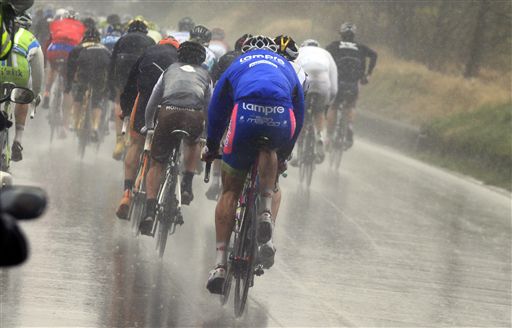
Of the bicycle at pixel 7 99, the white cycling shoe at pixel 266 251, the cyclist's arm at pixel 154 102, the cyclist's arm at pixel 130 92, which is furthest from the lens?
the cyclist's arm at pixel 130 92

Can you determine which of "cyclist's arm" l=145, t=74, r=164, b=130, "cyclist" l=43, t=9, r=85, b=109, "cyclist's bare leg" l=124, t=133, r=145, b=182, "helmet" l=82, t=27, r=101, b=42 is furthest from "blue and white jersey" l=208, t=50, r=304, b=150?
"cyclist" l=43, t=9, r=85, b=109

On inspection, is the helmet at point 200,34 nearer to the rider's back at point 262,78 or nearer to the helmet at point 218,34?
the rider's back at point 262,78

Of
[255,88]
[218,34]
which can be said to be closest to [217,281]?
[255,88]

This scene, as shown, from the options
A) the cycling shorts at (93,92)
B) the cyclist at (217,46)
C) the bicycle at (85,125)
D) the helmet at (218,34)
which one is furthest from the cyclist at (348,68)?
the bicycle at (85,125)

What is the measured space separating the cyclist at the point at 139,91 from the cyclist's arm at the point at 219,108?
283 centimetres

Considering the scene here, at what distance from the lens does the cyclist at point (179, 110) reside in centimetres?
1004

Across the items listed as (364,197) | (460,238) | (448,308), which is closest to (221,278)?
(448,308)

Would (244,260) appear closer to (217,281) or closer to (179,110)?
(217,281)

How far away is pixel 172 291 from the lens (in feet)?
29.1

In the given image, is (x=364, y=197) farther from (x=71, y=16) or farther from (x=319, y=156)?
(x=71, y=16)

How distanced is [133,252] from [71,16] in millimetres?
10909

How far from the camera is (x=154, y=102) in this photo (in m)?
10.2

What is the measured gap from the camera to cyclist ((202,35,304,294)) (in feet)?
25.2

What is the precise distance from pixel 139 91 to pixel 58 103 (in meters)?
8.55
